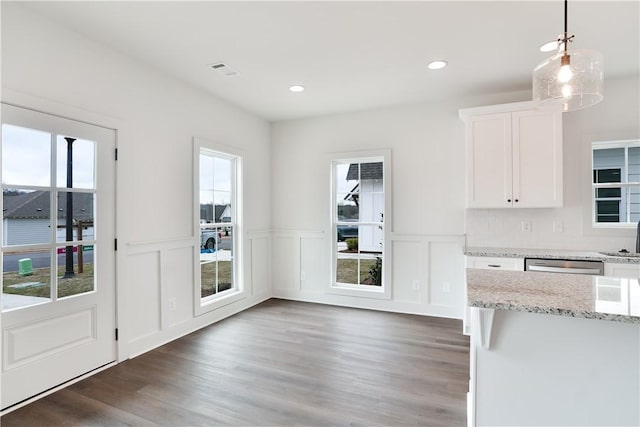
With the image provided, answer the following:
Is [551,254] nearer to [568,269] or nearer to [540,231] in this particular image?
[568,269]

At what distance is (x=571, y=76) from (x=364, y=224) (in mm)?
3210

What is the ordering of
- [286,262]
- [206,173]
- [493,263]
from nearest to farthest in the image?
[493,263], [206,173], [286,262]

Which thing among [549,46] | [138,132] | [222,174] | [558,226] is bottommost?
[558,226]

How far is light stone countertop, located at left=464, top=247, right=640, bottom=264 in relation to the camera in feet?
9.87

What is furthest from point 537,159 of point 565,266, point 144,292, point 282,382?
point 144,292

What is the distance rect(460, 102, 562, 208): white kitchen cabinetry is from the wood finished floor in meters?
1.57

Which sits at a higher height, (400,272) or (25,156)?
(25,156)

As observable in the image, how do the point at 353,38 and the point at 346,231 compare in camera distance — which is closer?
the point at 353,38

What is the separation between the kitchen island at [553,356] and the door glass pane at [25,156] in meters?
2.84

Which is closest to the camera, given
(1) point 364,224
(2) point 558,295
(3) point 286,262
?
(2) point 558,295

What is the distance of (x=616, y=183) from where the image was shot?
3.53 meters

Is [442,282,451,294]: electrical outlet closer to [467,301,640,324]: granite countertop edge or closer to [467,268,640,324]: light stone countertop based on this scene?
[467,268,640,324]: light stone countertop

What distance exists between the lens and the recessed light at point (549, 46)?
272 centimetres

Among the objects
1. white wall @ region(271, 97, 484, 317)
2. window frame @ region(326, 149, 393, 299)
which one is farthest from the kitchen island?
window frame @ region(326, 149, 393, 299)
